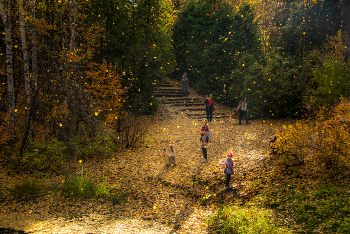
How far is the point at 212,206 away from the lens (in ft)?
21.2

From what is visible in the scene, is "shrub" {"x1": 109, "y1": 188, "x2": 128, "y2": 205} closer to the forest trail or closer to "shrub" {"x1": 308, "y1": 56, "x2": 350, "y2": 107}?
the forest trail

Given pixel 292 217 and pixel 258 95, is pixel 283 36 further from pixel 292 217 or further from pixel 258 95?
pixel 292 217

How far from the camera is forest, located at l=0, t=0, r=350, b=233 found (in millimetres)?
5582

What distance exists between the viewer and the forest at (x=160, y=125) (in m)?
5.58

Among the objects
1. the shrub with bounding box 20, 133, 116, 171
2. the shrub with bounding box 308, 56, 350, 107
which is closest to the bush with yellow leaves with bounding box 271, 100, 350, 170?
the shrub with bounding box 308, 56, 350, 107

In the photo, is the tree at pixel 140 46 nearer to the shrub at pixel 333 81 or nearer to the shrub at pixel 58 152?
the shrub at pixel 58 152

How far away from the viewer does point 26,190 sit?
671 centimetres

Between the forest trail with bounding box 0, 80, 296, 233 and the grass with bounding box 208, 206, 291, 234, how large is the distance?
43 cm

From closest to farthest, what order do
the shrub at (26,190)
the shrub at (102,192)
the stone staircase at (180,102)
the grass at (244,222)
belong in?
the grass at (244,222) < the shrub at (26,190) < the shrub at (102,192) < the stone staircase at (180,102)

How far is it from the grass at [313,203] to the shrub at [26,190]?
6.40m

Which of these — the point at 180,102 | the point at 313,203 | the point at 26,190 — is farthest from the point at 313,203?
the point at 180,102

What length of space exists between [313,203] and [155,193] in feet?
14.6

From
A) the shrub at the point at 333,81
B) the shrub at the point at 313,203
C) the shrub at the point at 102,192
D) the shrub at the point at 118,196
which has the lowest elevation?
the shrub at the point at 118,196

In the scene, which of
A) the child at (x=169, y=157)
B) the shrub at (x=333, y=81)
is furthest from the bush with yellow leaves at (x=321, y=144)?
the shrub at (x=333, y=81)
